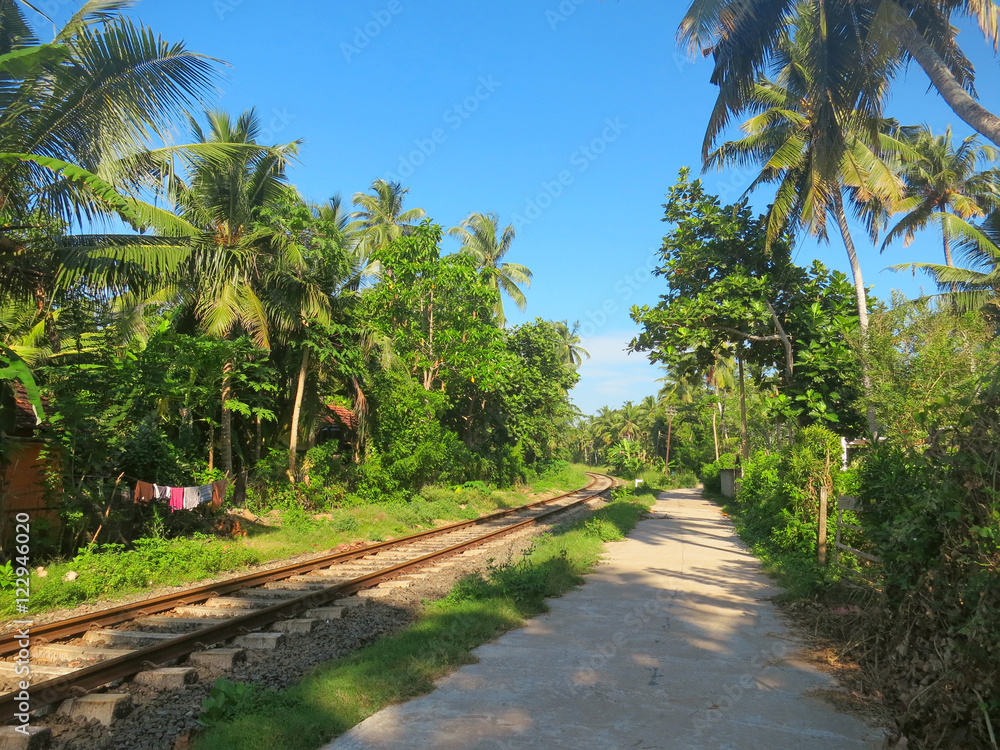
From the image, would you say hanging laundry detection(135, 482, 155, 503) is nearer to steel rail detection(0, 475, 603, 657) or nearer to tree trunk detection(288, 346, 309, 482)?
steel rail detection(0, 475, 603, 657)

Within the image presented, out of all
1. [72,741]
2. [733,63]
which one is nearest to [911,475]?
[72,741]

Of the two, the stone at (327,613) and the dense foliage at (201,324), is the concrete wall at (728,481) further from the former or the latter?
the stone at (327,613)

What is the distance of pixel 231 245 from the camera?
15930mm

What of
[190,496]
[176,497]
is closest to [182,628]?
[176,497]

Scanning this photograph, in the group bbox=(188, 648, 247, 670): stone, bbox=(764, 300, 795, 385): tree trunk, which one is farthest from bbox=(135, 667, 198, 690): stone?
bbox=(764, 300, 795, 385): tree trunk

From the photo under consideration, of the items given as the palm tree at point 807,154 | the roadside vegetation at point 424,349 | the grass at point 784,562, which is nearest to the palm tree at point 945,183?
the roadside vegetation at point 424,349

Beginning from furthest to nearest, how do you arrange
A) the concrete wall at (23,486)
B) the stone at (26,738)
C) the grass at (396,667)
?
the concrete wall at (23,486)
the grass at (396,667)
the stone at (26,738)

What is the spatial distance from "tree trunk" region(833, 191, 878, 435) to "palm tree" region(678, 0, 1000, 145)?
4.71 m

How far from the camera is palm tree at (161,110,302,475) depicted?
1483 centimetres

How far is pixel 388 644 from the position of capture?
253 inches

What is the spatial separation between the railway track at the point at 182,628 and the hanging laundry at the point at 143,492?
2.87 m

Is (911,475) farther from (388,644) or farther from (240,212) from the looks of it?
(240,212)

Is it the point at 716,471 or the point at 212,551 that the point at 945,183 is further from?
the point at 212,551

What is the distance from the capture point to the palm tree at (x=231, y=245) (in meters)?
14.8
